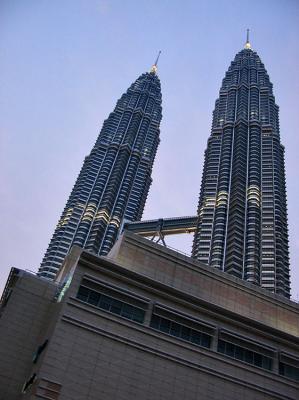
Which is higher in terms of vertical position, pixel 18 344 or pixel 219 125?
pixel 219 125

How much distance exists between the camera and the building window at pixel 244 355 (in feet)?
140

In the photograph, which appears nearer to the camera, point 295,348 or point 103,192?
point 295,348

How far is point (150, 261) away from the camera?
46.4m

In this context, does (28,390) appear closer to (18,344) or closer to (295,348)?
(18,344)

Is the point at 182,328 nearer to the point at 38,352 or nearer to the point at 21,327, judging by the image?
the point at 38,352

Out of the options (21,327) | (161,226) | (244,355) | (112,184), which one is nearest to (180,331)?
(244,355)

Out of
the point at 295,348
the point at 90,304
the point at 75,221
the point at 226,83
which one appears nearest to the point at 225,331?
the point at 295,348

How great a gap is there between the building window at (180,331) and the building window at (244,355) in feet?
5.61

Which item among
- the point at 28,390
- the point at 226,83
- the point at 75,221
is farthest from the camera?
the point at 226,83

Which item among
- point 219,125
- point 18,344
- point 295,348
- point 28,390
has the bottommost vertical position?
point 28,390

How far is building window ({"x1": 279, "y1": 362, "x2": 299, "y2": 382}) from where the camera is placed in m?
43.9

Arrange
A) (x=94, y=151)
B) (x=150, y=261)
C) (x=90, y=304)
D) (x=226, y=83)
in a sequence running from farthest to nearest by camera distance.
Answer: (x=226, y=83)
(x=94, y=151)
(x=150, y=261)
(x=90, y=304)

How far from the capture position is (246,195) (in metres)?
135

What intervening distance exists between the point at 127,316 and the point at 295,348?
1939 centimetres
